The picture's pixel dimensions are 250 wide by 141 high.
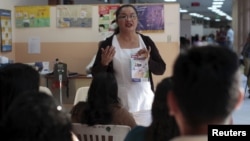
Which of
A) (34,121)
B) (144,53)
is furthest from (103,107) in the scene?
(34,121)

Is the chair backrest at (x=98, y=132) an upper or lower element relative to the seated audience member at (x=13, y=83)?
lower

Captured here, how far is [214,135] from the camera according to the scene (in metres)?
1.08

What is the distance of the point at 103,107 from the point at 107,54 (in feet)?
1.50

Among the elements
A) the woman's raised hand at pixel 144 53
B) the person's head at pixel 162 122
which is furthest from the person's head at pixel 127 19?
the person's head at pixel 162 122

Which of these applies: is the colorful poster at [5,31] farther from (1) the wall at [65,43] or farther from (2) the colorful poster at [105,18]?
(2) the colorful poster at [105,18]

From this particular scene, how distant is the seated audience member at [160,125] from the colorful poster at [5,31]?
14.2 feet

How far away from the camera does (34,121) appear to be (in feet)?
4.68

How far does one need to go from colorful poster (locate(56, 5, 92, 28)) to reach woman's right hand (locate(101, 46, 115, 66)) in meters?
3.19

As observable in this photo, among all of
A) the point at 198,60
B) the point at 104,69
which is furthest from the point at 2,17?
the point at 198,60

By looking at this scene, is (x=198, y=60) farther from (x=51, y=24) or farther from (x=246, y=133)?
(x=51, y=24)

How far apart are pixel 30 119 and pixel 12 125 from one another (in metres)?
0.08

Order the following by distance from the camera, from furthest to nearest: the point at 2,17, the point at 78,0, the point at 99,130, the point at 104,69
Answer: the point at 78,0, the point at 2,17, the point at 104,69, the point at 99,130

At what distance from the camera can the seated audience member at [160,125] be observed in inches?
67.7

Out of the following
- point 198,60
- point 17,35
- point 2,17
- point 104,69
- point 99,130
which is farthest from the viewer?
point 17,35
